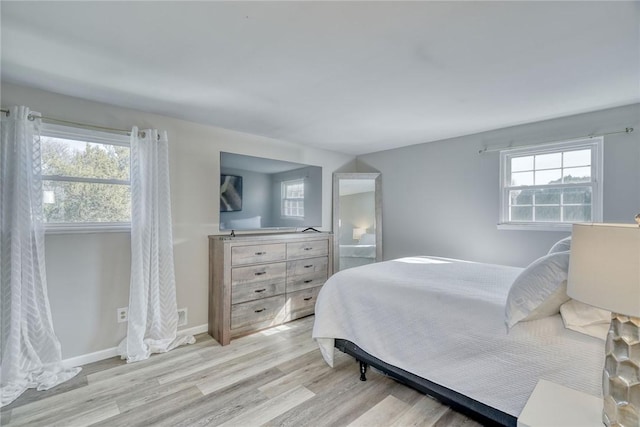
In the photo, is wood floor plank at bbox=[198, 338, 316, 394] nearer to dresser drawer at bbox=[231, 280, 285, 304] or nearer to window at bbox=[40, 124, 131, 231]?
dresser drawer at bbox=[231, 280, 285, 304]

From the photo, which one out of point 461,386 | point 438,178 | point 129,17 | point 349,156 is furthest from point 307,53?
point 349,156

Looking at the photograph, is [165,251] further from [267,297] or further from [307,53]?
[307,53]

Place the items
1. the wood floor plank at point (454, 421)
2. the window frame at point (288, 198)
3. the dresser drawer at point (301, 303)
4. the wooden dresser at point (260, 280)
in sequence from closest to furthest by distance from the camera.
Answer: the wood floor plank at point (454, 421), the wooden dresser at point (260, 280), the dresser drawer at point (301, 303), the window frame at point (288, 198)

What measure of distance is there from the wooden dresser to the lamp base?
8.70 ft

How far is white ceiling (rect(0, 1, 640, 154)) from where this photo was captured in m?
1.37

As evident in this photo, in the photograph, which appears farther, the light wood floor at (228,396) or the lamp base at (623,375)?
the light wood floor at (228,396)

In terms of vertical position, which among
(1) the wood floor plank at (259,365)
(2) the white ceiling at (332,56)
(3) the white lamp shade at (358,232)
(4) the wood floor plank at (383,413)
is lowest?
(1) the wood floor plank at (259,365)

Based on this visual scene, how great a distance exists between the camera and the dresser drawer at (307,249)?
11.0 feet

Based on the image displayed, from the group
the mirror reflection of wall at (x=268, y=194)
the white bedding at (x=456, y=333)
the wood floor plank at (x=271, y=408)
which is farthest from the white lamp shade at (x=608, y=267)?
the mirror reflection of wall at (x=268, y=194)

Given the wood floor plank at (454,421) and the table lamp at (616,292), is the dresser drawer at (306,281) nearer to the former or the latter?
the wood floor plank at (454,421)

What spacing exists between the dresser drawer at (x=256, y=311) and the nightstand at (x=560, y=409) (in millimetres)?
2452

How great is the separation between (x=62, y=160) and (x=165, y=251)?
1.10 metres

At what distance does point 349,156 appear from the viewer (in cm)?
467

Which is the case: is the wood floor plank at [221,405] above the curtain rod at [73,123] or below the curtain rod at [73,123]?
below
